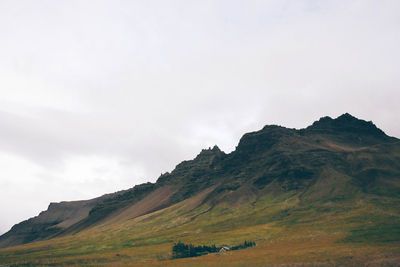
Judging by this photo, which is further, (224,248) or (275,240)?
(275,240)

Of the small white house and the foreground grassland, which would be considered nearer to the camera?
the foreground grassland

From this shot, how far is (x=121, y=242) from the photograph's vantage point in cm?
16662

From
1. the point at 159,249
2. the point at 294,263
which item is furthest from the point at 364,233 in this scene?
the point at 159,249

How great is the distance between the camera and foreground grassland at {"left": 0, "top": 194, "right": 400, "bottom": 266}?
302 ft

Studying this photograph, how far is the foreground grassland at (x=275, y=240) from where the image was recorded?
92.2m

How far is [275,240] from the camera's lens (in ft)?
432

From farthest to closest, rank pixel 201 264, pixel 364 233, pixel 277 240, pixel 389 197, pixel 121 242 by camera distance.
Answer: pixel 389 197 → pixel 121 242 → pixel 277 240 → pixel 364 233 → pixel 201 264

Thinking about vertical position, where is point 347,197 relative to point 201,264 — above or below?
above

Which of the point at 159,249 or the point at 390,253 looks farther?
the point at 159,249

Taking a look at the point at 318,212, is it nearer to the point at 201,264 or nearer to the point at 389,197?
the point at 389,197

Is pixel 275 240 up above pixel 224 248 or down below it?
below

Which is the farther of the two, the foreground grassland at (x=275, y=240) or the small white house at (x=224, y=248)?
the small white house at (x=224, y=248)

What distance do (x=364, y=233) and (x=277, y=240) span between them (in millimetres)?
30984

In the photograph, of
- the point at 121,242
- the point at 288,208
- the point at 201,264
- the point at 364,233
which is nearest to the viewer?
the point at 201,264
